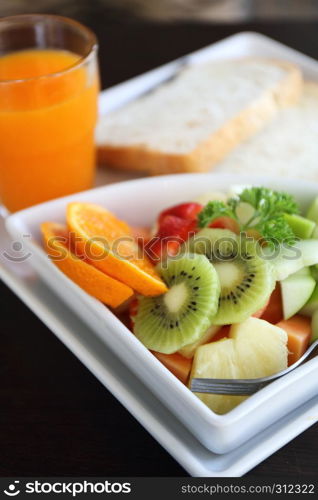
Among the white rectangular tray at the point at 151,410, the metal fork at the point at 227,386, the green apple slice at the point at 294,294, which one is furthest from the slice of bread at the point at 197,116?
the metal fork at the point at 227,386

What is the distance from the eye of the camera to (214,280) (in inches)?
40.1

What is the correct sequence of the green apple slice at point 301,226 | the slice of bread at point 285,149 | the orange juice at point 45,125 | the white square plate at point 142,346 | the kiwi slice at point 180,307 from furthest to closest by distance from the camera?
the slice of bread at point 285,149 < the orange juice at point 45,125 < the green apple slice at point 301,226 < the kiwi slice at point 180,307 < the white square plate at point 142,346

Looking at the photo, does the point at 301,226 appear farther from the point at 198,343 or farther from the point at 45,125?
the point at 45,125

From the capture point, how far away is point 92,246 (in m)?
1.08

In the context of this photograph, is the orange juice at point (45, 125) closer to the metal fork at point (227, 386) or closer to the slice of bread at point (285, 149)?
the slice of bread at point (285, 149)

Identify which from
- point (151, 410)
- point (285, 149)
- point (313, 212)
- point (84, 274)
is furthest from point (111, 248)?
point (285, 149)

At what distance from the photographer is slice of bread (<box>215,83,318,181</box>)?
65.1 inches

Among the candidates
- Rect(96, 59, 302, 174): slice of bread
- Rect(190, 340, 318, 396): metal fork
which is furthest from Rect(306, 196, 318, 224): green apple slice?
Rect(96, 59, 302, 174): slice of bread

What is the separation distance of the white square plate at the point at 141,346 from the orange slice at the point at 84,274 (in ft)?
0.05

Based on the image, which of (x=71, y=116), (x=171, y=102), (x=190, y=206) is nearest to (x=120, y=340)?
(x=190, y=206)

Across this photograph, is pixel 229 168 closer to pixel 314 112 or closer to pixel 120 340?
pixel 314 112

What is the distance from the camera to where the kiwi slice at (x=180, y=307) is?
99 cm

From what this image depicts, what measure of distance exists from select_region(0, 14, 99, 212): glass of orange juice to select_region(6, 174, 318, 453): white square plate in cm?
23

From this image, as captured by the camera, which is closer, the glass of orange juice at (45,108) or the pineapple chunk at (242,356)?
the pineapple chunk at (242,356)
